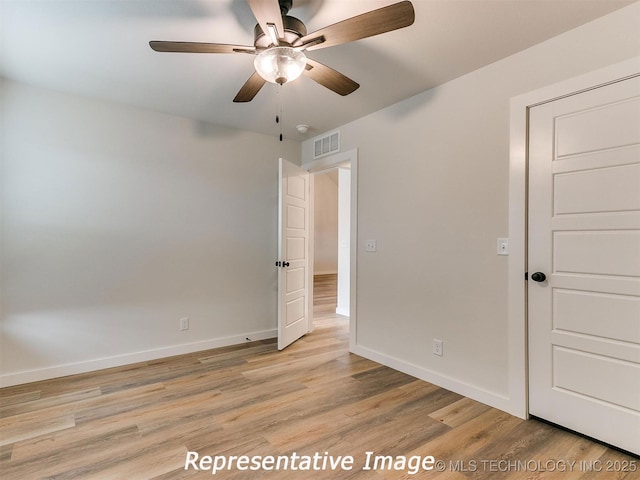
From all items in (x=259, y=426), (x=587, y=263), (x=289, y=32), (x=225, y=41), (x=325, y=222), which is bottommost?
(x=259, y=426)

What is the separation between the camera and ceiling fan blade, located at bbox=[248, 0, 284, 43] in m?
1.30

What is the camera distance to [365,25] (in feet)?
4.79

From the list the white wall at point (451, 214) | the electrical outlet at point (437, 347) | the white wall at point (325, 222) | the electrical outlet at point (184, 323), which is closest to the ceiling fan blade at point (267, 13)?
the white wall at point (451, 214)


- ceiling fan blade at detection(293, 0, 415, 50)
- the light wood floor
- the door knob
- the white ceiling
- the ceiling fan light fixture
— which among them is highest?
the white ceiling

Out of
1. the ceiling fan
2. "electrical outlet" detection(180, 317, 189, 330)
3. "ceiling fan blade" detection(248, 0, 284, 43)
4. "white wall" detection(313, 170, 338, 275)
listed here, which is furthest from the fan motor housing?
"white wall" detection(313, 170, 338, 275)

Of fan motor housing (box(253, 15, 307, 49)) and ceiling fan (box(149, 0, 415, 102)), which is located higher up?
fan motor housing (box(253, 15, 307, 49))

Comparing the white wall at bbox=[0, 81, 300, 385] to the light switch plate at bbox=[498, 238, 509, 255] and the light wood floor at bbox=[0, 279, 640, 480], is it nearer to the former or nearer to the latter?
the light wood floor at bbox=[0, 279, 640, 480]

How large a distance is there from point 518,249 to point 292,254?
7.37 ft

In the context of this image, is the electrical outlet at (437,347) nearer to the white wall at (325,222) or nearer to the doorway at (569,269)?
the doorway at (569,269)

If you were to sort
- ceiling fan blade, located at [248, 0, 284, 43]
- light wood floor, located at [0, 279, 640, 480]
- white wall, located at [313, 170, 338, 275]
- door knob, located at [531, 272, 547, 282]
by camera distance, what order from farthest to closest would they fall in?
white wall, located at [313, 170, 338, 275] → door knob, located at [531, 272, 547, 282] → light wood floor, located at [0, 279, 640, 480] → ceiling fan blade, located at [248, 0, 284, 43]

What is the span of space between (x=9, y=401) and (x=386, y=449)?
2.66 metres

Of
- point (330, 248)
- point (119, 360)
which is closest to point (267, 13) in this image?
point (119, 360)

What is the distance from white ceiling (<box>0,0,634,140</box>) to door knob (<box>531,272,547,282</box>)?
1.45 meters

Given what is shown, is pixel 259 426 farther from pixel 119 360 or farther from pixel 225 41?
pixel 225 41
